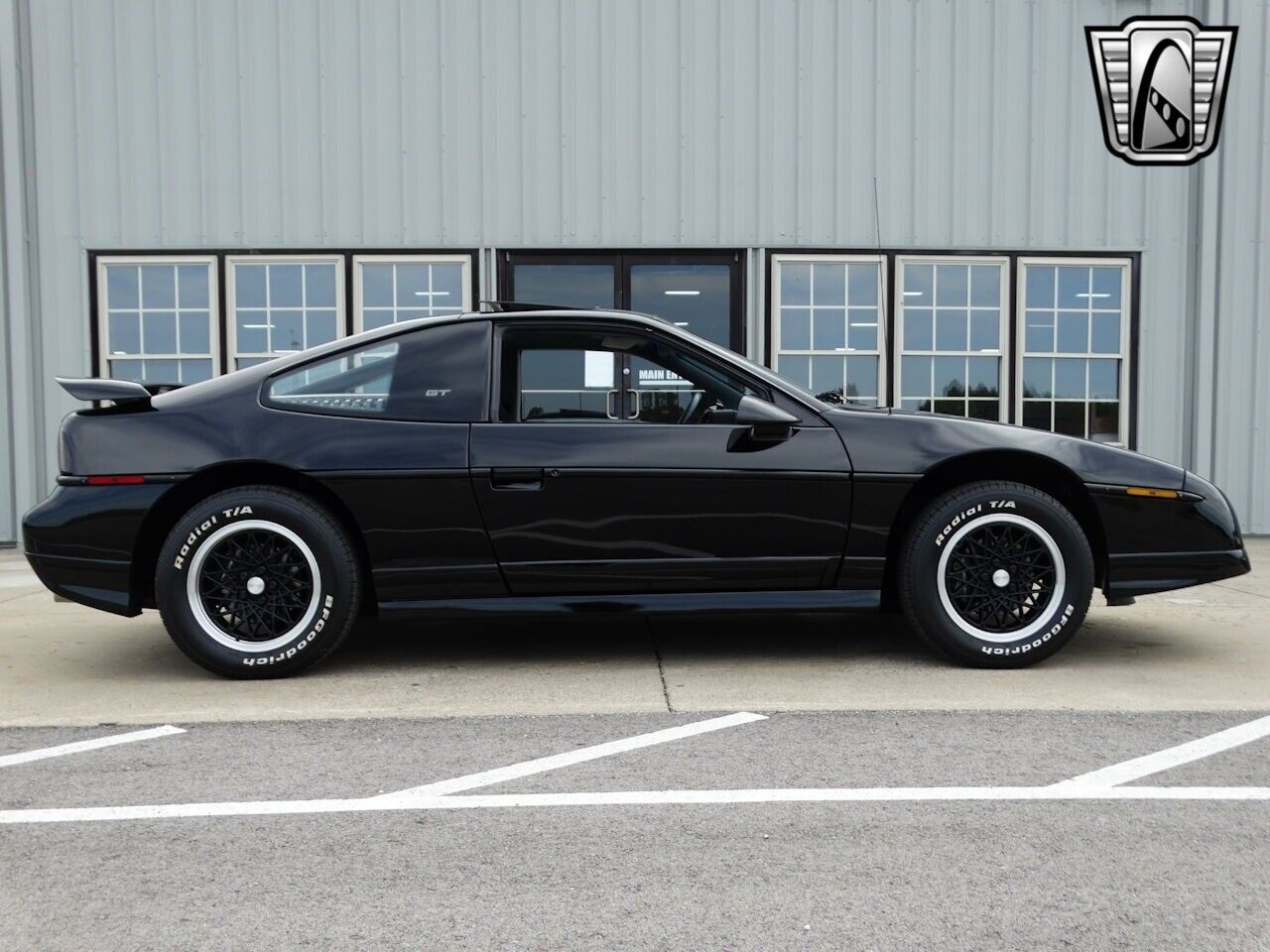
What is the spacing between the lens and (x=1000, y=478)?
4.61 metres

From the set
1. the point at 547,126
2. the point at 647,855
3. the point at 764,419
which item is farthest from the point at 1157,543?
the point at 547,126

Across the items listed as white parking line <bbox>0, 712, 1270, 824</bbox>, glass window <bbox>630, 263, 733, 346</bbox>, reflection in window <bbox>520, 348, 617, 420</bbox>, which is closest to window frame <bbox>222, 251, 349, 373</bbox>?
glass window <bbox>630, 263, 733, 346</bbox>

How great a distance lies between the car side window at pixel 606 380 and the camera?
450 cm

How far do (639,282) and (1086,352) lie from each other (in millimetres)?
4015

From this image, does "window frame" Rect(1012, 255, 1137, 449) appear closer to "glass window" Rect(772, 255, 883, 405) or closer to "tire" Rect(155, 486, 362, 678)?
"glass window" Rect(772, 255, 883, 405)

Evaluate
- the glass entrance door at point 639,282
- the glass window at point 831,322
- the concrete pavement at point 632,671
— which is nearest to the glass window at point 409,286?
the glass entrance door at point 639,282

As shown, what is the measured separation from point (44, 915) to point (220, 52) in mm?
8812

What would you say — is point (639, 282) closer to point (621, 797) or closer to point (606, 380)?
point (606, 380)

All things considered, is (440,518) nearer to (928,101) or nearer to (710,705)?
Answer: (710,705)

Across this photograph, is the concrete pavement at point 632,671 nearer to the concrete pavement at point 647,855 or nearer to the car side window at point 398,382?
the concrete pavement at point 647,855

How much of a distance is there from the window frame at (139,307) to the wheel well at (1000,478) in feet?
22.6

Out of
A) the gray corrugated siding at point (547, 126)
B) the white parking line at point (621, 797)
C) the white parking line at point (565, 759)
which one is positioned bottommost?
the white parking line at point (565, 759)

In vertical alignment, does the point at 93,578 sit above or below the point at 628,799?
above

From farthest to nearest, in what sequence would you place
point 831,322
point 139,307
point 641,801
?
point 831,322 → point 139,307 → point 641,801
